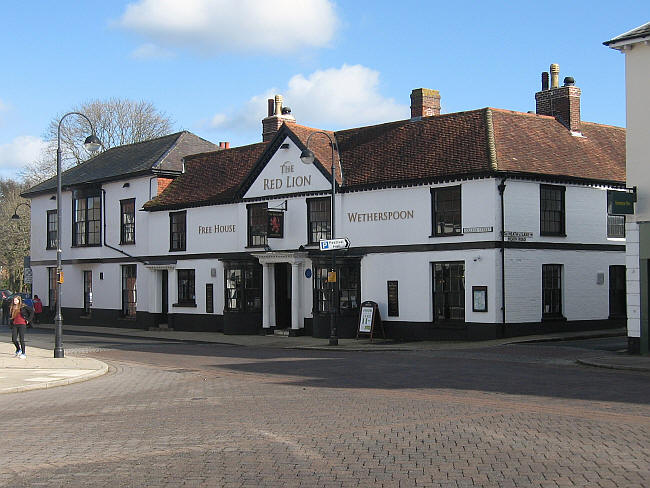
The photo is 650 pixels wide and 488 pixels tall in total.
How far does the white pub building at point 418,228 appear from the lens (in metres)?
27.9

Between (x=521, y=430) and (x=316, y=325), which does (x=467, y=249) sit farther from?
(x=521, y=430)

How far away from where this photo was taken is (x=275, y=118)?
38.0m

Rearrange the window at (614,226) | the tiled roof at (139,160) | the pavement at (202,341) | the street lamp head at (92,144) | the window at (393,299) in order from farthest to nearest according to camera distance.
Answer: the tiled roof at (139,160)
the window at (614,226)
the window at (393,299)
the street lamp head at (92,144)
the pavement at (202,341)

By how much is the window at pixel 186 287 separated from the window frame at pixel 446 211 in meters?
13.6

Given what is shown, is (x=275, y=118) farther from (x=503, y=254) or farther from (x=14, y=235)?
(x=14, y=235)

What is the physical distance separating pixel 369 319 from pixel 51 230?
25.2 meters

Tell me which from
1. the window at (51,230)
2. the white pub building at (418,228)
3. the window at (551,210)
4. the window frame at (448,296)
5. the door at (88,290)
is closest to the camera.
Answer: the white pub building at (418,228)

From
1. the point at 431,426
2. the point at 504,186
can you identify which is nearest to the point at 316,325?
the point at 504,186

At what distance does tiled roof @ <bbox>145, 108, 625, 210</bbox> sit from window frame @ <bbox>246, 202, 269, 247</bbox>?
106 centimetres

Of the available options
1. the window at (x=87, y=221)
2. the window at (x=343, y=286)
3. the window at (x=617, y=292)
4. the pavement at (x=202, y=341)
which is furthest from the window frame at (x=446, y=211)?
the window at (x=87, y=221)

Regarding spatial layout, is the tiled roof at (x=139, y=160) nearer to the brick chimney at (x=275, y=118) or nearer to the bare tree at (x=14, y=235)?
the brick chimney at (x=275, y=118)

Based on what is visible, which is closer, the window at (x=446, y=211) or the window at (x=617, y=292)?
the window at (x=446, y=211)

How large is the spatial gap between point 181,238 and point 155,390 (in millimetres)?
22869

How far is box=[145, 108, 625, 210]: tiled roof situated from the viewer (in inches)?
1121
